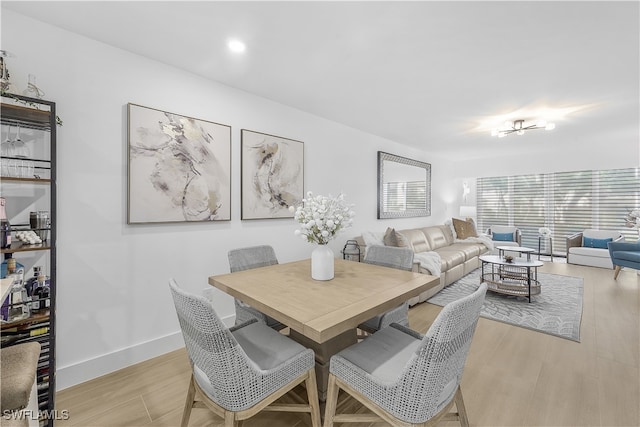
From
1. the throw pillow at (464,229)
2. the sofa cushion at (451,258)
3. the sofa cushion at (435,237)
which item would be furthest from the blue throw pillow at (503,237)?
the sofa cushion at (451,258)

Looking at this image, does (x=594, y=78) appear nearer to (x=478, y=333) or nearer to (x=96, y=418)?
(x=478, y=333)

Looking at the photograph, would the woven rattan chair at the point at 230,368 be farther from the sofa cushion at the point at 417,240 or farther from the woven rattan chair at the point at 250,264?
the sofa cushion at the point at 417,240

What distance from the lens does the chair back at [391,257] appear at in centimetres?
217

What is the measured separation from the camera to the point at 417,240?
4.66 m

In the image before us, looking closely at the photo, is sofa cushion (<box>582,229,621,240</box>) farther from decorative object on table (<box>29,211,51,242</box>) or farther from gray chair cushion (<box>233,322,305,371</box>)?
decorative object on table (<box>29,211,51,242</box>)

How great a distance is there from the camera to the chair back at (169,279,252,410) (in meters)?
1.07

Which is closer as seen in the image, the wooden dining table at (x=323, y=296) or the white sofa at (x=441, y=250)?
the wooden dining table at (x=323, y=296)

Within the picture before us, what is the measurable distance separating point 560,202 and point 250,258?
6996 millimetres

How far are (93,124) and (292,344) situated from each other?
2036mm

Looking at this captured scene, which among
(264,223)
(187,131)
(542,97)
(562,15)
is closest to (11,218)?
(187,131)

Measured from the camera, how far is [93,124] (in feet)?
6.37

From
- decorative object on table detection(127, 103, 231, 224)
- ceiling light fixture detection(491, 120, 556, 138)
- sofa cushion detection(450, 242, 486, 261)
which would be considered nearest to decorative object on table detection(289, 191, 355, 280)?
decorative object on table detection(127, 103, 231, 224)

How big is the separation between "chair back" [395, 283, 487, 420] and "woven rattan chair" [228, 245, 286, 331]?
1.13 meters

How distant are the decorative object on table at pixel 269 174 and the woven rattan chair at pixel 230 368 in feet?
5.34
